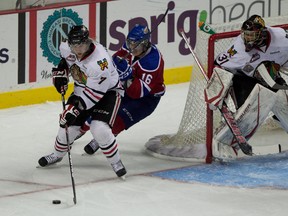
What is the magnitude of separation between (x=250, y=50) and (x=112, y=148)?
1074 millimetres

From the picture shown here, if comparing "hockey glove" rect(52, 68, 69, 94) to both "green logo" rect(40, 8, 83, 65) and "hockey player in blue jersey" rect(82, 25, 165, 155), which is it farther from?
"green logo" rect(40, 8, 83, 65)

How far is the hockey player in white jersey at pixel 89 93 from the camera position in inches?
269

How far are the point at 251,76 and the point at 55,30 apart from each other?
201 cm

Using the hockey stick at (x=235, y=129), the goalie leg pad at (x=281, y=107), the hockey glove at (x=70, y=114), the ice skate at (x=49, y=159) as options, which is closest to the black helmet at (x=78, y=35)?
the hockey glove at (x=70, y=114)

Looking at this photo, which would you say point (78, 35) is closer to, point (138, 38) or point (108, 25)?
point (138, 38)

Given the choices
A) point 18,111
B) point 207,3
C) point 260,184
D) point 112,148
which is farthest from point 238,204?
point 207,3

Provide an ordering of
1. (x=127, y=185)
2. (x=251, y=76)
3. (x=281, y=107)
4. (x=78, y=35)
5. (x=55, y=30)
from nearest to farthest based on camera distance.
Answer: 1. (x=78, y=35)
2. (x=127, y=185)
3. (x=251, y=76)
4. (x=281, y=107)
5. (x=55, y=30)

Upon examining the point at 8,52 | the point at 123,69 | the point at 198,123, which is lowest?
the point at 198,123

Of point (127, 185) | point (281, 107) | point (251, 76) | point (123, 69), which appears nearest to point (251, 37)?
point (251, 76)

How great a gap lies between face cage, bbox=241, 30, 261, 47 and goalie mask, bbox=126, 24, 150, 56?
0.61 m

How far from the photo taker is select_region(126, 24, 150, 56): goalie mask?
7309 mm

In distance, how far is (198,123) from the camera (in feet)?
24.9

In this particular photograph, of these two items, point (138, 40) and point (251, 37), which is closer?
point (251, 37)

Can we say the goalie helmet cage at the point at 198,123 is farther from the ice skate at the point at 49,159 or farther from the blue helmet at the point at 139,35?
the ice skate at the point at 49,159
